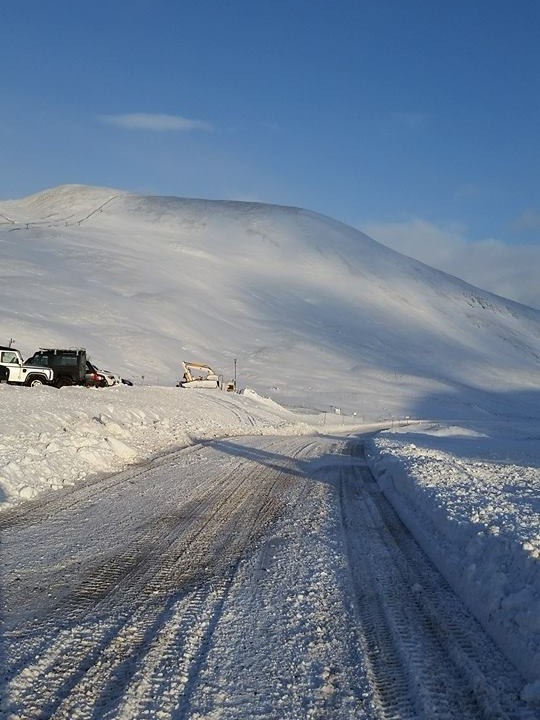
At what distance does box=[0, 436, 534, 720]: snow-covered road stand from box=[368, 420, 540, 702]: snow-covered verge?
0.55ft

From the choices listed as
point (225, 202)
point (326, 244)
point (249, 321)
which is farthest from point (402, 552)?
point (225, 202)

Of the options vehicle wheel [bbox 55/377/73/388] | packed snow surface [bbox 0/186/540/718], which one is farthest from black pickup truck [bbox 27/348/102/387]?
packed snow surface [bbox 0/186/540/718]

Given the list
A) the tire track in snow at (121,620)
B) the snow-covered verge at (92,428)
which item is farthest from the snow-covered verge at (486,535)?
the snow-covered verge at (92,428)

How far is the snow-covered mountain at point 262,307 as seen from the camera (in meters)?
65.3

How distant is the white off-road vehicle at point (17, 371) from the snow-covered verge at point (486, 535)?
16674 millimetres

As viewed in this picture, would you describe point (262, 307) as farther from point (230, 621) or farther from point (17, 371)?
point (230, 621)

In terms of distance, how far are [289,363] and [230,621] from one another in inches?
2765

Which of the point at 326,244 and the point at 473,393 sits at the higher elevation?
the point at 326,244

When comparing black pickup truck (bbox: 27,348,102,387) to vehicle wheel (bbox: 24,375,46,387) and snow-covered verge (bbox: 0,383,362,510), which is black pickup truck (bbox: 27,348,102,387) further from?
snow-covered verge (bbox: 0,383,362,510)

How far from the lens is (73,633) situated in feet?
15.3

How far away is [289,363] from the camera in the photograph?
247 feet

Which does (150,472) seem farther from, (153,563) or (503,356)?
(503,356)

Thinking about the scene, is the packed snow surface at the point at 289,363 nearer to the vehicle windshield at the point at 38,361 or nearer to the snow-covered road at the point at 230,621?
the snow-covered road at the point at 230,621

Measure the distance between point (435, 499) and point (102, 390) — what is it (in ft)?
59.8
